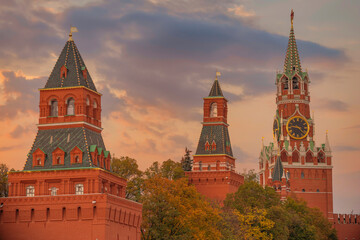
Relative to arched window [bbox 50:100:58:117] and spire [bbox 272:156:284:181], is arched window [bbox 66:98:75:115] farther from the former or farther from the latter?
spire [bbox 272:156:284:181]

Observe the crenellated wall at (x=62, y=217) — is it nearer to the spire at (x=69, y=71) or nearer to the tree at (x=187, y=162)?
the spire at (x=69, y=71)

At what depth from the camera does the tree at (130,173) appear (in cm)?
13075

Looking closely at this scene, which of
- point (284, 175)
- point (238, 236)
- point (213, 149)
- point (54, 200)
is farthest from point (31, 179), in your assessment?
point (284, 175)

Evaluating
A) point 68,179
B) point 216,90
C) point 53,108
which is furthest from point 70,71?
point 216,90

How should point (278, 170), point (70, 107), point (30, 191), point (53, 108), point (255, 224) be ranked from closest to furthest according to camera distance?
point (30, 191), point (70, 107), point (53, 108), point (255, 224), point (278, 170)

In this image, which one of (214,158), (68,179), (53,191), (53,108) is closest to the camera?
(68,179)

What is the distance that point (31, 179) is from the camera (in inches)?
3853

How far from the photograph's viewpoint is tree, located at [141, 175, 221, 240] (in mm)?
106938

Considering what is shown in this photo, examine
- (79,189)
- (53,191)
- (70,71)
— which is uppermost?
(70,71)

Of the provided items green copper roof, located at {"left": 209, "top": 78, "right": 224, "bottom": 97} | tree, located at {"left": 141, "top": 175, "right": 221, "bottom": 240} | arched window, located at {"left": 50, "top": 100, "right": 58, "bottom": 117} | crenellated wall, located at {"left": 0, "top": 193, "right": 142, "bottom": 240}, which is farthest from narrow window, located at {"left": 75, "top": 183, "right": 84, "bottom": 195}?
green copper roof, located at {"left": 209, "top": 78, "right": 224, "bottom": 97}

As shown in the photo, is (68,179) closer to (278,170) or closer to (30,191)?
(30,191)

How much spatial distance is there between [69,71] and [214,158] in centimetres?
4327

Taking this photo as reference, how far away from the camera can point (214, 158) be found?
140375 millimetres

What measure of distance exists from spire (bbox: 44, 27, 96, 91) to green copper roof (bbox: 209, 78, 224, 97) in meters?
41.5
